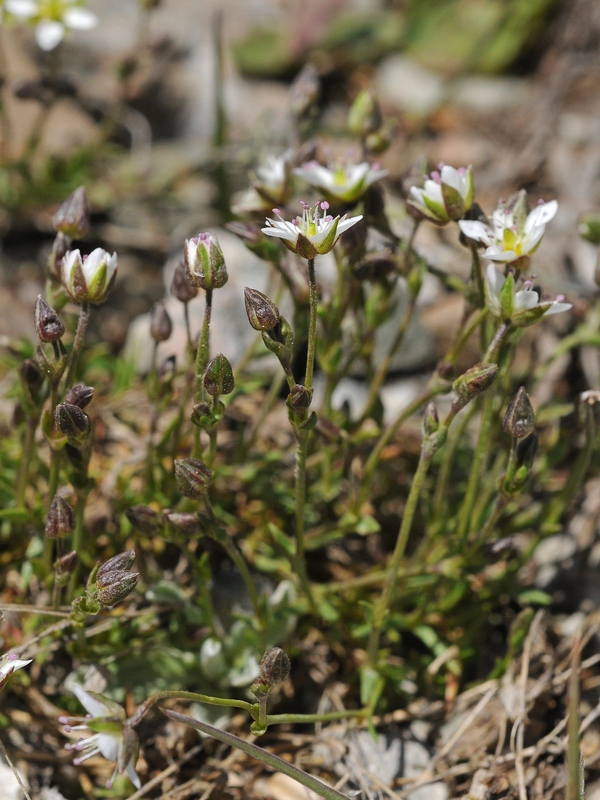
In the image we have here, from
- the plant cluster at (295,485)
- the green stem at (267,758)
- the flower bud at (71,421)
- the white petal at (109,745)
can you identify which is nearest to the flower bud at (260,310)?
the plant cluster at (295,485)

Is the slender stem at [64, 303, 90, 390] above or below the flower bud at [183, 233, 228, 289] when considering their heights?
below

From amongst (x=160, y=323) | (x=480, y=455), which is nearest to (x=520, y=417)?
(x=480, y=455)

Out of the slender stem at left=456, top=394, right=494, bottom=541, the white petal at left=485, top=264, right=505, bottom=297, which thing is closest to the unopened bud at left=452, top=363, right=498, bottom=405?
the white petal at left=485, top=264, right=505, bottom=297

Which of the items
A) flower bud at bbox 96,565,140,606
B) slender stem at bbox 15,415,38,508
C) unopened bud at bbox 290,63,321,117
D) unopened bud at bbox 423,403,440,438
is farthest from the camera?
unopened bud at bbox 290,63,321,117

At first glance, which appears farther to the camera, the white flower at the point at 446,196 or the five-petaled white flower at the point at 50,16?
the five-petaled white flower at the point at 50,16

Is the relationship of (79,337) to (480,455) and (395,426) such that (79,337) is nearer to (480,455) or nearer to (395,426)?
(395,426)

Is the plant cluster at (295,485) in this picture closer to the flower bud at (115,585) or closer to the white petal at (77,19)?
the flower bud at (115,585)

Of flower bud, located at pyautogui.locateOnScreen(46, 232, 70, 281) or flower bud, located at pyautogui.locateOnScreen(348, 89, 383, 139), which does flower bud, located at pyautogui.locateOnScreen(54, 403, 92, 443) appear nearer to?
flower bud, located at pyautogui.locateOnScreen(46, 232, 70, 281)
